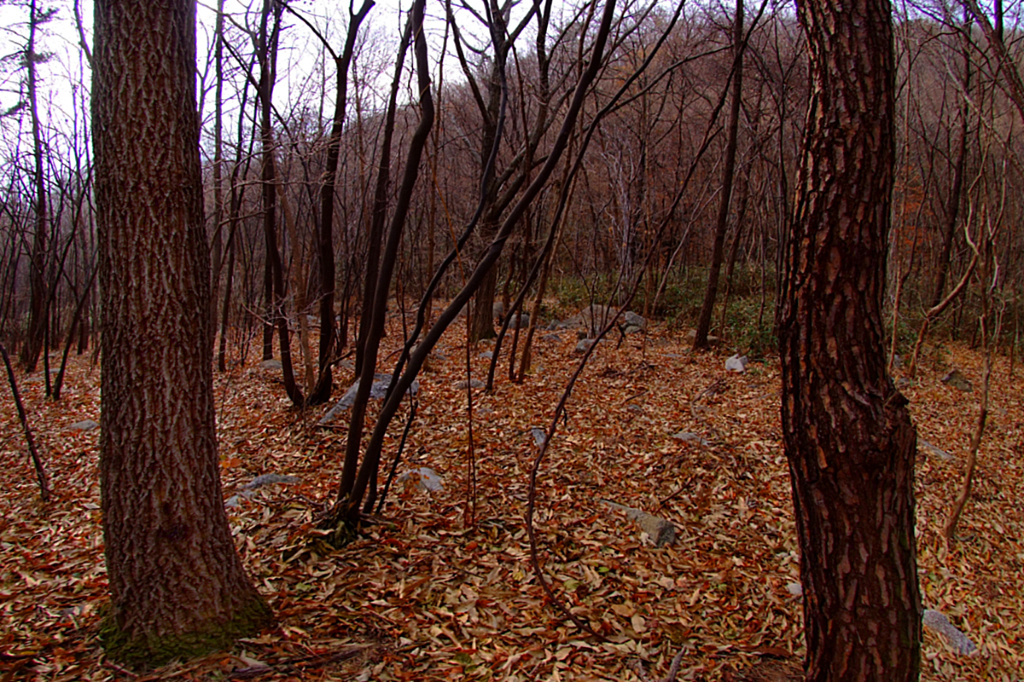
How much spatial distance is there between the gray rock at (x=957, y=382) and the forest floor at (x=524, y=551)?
39.3 inches

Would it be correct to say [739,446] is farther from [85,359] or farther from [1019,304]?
[85,359]

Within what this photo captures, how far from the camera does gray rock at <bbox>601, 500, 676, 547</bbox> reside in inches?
120

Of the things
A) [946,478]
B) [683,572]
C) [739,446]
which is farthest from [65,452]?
[946,478]

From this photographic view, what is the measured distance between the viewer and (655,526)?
312 centimetres

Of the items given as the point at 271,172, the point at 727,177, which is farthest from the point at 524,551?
the point at 727,177

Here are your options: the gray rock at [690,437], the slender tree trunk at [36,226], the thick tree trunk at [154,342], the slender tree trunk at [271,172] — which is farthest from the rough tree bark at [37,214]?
the gray rock at [690,437]

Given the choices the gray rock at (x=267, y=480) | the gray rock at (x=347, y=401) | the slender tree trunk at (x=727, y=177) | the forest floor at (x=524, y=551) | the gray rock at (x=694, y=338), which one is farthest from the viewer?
the gray rock at (x=694, y=338)

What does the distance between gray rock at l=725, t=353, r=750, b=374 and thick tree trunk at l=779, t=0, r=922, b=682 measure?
494cm

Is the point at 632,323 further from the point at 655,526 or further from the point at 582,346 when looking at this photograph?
the point at 655,526

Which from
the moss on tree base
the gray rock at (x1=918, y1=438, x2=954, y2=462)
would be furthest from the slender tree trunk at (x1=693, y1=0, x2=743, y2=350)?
the moss on tree base

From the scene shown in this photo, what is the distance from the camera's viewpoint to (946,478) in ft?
14.0

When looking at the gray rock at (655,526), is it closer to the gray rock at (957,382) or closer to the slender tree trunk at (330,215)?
the slender tree trunk at (330,215)

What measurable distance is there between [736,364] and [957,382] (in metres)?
2.57

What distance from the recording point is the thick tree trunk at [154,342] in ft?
5.91
